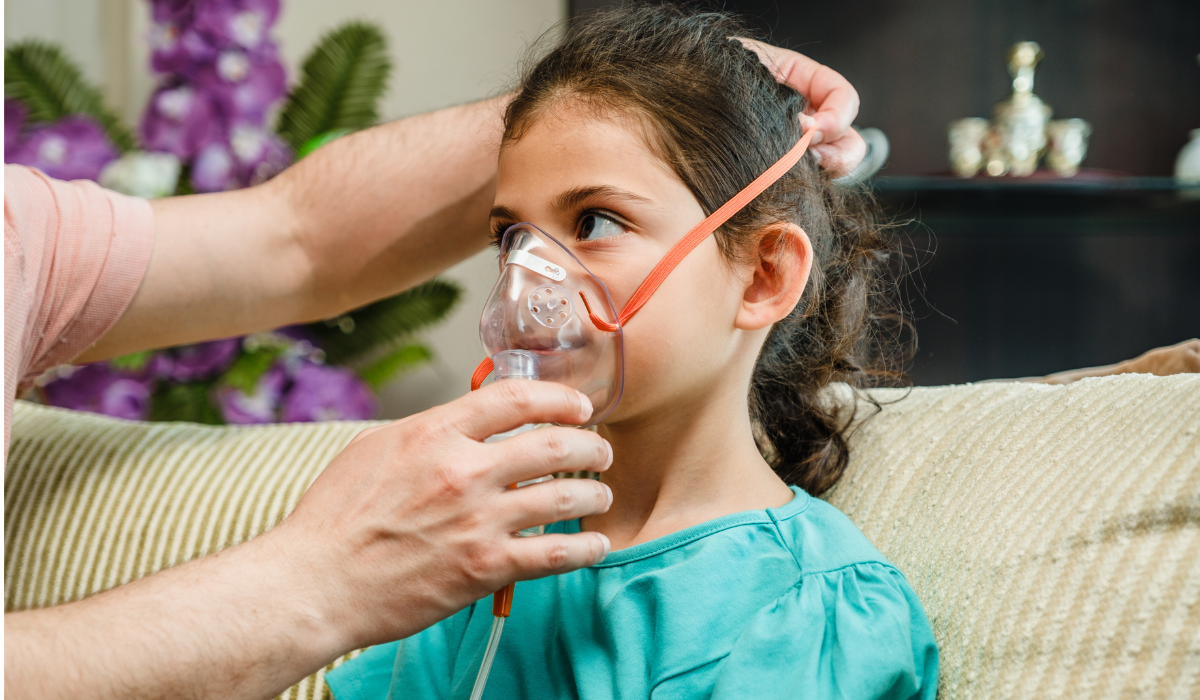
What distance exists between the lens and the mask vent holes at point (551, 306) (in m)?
0.76

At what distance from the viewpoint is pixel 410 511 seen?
2.27ft

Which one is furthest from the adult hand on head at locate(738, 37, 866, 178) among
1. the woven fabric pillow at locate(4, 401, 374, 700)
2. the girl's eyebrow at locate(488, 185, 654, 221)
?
the woven fabric pillow at locate(4, 401, 374, 700)

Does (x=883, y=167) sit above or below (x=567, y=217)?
below

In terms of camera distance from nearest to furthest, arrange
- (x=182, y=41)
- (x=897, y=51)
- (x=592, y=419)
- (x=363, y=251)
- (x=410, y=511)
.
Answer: (x=410, y=511), (x=592, y=419), (x=363, y=251), (x=182, y=41), (x=897, y=51)

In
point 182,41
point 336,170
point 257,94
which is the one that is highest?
→ point 182,41

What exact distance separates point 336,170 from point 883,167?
1.84m

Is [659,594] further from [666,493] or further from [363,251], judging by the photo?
[363,251]

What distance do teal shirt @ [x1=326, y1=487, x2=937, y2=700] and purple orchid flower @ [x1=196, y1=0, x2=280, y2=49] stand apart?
1825 mm

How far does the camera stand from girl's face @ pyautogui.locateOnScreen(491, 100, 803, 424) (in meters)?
0.79

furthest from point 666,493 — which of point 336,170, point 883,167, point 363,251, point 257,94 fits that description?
point 883,167

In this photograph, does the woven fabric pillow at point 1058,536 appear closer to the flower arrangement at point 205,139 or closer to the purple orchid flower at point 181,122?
the flower arrangement at point 205,139

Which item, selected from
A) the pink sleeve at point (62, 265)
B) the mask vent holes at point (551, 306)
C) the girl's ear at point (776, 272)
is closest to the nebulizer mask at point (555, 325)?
the mask vent holes at point (551, 306)

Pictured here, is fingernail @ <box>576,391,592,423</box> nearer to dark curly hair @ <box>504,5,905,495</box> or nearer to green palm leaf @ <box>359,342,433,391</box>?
dark curly hair @ <box>504,5,905,495</box>

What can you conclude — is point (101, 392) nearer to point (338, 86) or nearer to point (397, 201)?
point (338, 86)
